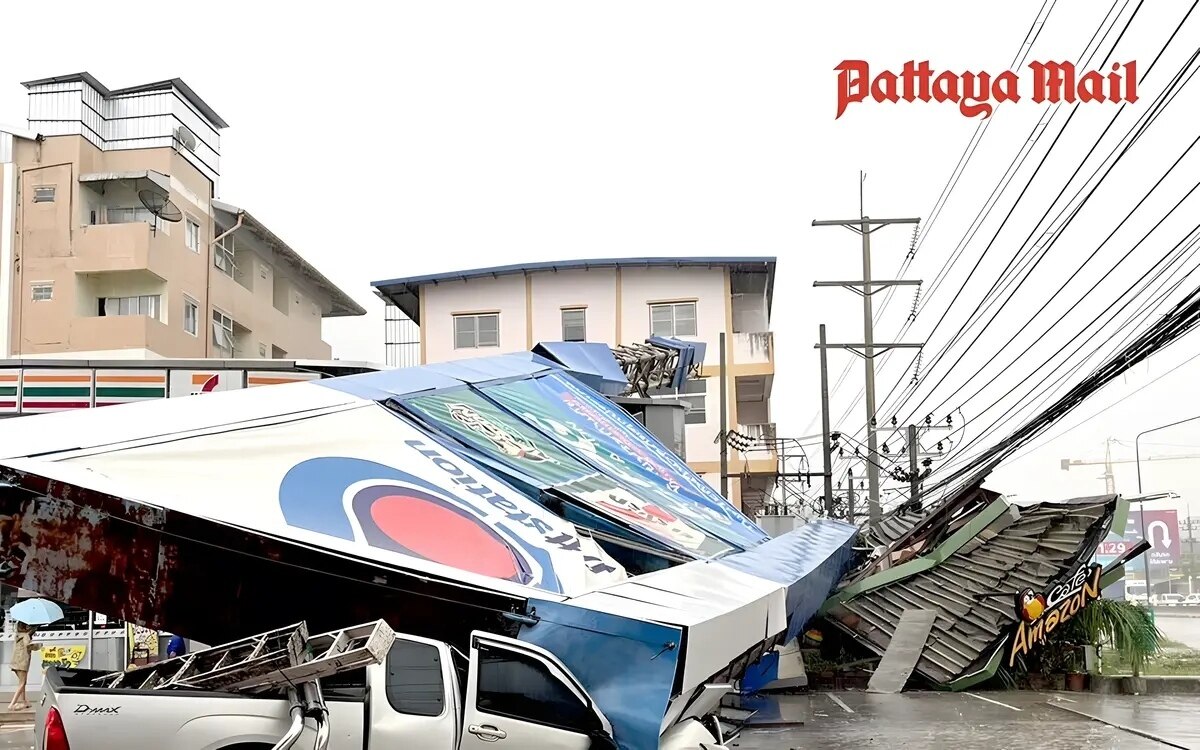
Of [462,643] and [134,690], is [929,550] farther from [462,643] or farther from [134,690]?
[134,690]

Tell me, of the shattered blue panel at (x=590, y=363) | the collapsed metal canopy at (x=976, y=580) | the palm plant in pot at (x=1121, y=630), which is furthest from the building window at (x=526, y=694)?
the palm plant in pot at (x=1121, y=630)

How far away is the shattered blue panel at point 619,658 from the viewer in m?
9.02

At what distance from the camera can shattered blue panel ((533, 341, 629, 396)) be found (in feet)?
68.4

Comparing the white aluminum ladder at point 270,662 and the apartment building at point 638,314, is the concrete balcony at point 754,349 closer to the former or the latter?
the apartment building at point 638,314

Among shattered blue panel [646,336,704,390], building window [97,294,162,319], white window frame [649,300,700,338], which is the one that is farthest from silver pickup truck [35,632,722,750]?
white window frame [649,300,700,338]

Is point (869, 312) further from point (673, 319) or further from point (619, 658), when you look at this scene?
point (619, 658)

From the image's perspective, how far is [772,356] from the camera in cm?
4575

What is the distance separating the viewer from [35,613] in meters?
17.7

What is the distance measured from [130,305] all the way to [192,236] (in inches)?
120

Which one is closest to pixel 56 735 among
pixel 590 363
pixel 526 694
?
pixel 526 694

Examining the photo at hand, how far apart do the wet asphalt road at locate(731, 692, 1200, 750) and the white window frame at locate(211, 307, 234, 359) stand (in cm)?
2169

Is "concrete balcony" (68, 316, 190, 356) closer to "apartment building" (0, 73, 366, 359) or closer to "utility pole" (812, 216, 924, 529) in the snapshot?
"apartment building" (0, 73, 366, 359)

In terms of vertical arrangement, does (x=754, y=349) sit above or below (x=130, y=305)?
below

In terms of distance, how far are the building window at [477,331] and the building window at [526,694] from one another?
3963cm
